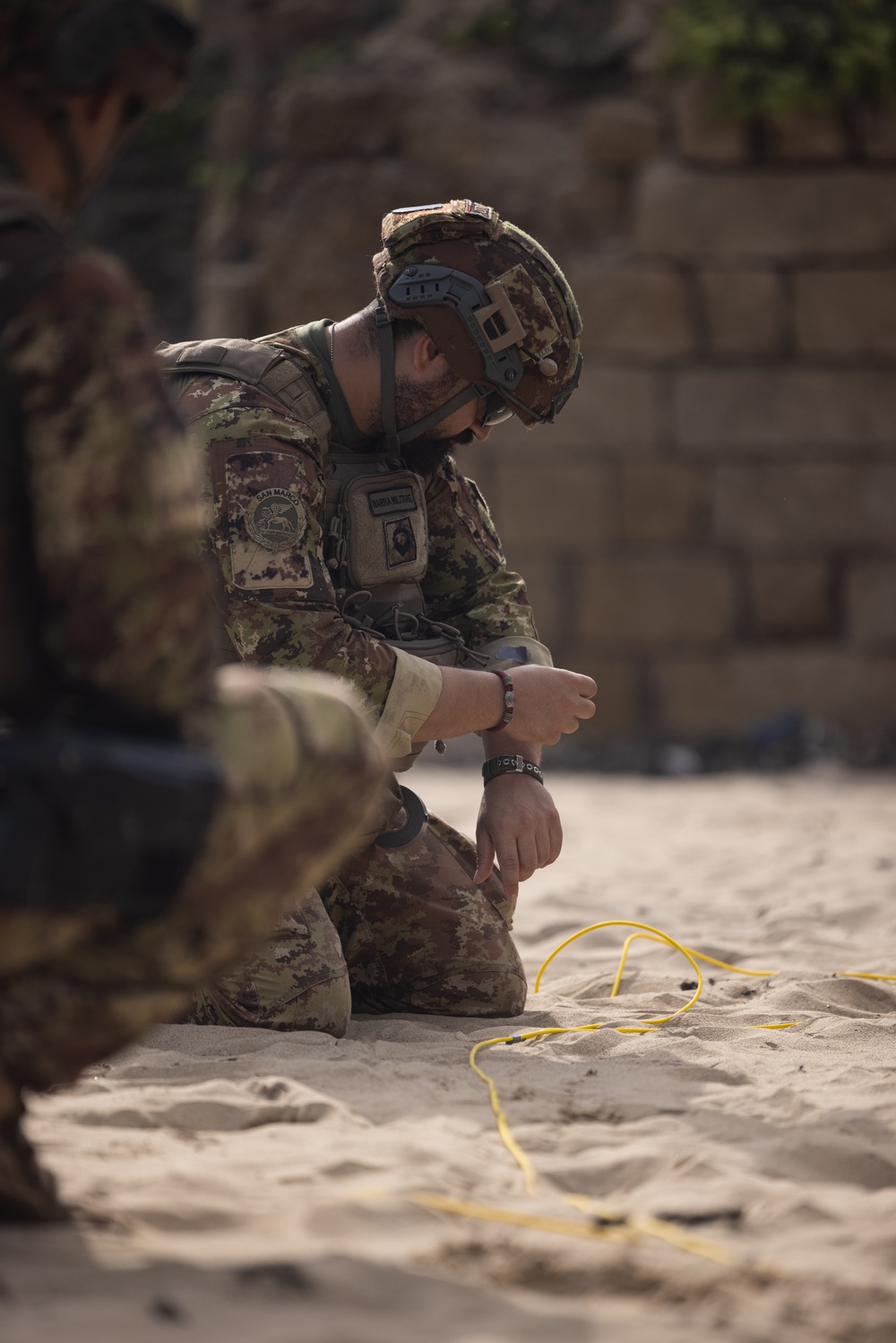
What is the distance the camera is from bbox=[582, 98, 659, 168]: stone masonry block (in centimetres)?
769

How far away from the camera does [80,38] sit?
1.66m

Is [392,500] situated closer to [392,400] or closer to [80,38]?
[392,400]

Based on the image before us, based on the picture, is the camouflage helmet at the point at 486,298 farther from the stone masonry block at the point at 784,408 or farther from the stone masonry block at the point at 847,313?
the stone masonry block at the point at 847,313

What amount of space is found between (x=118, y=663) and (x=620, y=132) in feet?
22.8

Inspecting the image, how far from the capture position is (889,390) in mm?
7746

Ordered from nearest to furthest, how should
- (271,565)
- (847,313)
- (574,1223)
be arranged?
(574,1223) < (271,565) < (847,313)

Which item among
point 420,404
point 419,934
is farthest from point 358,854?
point 420,404

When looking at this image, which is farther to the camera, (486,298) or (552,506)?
(552,506)

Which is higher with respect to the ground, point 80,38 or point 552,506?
point 80,38

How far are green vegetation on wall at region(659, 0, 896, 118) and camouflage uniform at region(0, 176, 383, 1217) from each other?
660cm

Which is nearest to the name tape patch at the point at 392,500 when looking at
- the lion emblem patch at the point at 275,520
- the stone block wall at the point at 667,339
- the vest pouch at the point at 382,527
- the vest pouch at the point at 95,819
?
the vest pouch at the point at 382,527

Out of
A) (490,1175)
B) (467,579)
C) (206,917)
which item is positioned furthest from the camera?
(467,579)

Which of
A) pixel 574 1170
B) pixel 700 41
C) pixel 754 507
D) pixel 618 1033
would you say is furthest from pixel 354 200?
pixel 574 1170

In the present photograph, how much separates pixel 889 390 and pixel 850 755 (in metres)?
2.00
